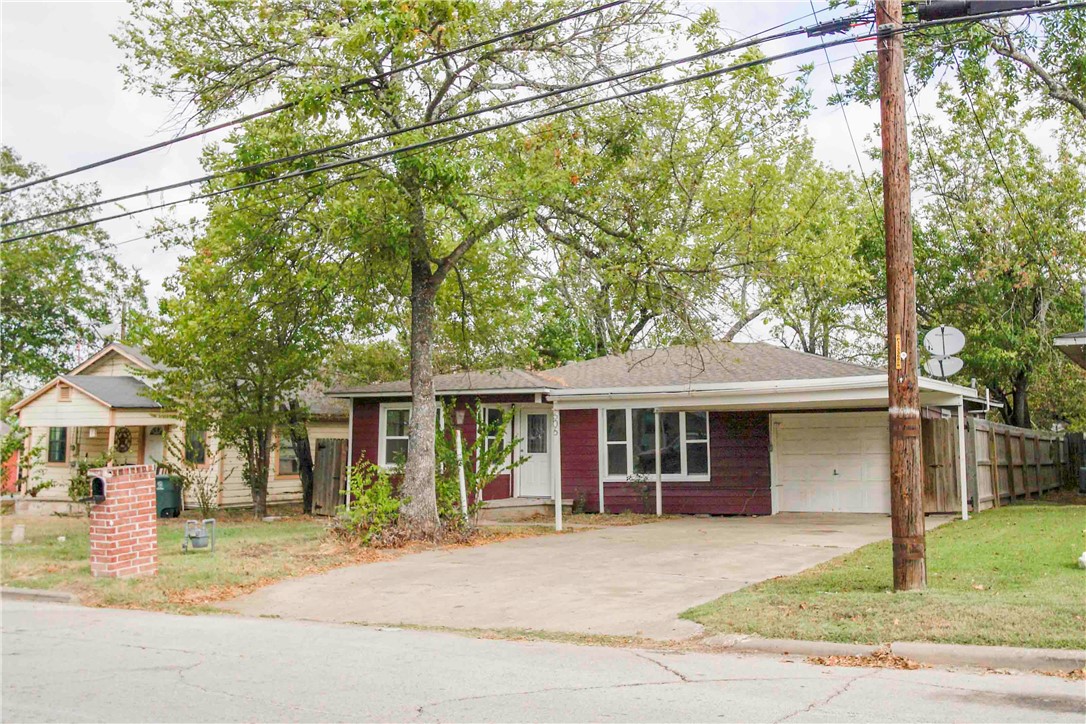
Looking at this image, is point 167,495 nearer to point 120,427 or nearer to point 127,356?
point 120,427

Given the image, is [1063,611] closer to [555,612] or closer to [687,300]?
[555,612]

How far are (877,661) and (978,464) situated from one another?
44.1 ft

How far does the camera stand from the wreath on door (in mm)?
25266

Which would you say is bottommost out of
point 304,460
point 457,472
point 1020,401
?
point 457,472

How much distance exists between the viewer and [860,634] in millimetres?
7508

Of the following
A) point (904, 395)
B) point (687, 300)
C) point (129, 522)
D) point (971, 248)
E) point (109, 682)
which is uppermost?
point (971, 248)

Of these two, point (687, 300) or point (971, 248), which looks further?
point (971, 248)

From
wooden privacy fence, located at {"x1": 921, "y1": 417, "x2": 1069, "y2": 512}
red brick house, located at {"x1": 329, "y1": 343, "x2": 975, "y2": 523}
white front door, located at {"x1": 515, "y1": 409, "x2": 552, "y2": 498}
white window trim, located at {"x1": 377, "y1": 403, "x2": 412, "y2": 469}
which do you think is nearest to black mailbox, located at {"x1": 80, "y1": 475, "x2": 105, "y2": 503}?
red brick house, located at {"x1": 329, "y1": 343, "x2": 975, "y2": 523}

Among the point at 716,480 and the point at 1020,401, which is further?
the point at 1020,401

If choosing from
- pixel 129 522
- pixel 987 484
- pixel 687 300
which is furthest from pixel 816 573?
pixel 987 484

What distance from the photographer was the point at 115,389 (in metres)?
25.0

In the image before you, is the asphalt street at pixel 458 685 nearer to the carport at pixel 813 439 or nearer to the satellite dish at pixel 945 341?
the carport at pixel 813 439

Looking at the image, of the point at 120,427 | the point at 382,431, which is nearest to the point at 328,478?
the point at 382,431

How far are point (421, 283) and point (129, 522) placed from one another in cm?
581
